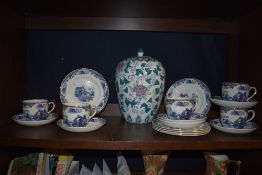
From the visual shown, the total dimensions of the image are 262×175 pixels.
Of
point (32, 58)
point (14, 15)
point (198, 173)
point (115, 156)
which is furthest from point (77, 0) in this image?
point (198, 173)

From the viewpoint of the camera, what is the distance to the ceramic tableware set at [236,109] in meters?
0.68

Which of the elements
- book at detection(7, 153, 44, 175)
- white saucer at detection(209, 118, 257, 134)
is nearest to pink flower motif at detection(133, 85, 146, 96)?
white saucer at detection(209, 118, 257, 134)

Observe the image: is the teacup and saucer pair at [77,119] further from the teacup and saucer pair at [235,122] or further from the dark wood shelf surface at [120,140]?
the teacup and saucer pair at [235,122]

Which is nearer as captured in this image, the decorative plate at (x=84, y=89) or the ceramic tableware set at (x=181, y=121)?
the ceramic tableware set at (x=181, y=121)

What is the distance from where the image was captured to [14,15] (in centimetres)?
78

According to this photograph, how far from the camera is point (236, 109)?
68 centimetres

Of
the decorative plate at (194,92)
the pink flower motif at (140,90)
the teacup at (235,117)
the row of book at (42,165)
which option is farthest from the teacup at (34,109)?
the teacup at (235,117)

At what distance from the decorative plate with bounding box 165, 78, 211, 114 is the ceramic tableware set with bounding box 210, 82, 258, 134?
10 centimetres

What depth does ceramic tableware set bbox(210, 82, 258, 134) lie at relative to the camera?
0.68 metres

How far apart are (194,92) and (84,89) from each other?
341 mm

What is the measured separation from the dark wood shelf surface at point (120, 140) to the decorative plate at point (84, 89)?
0.14 m

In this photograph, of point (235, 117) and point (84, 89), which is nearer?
point (235, 117)

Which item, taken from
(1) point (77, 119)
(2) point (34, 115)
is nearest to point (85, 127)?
(1) point (77, 119)

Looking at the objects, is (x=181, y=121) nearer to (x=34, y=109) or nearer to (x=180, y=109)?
(x=180, y=109)
